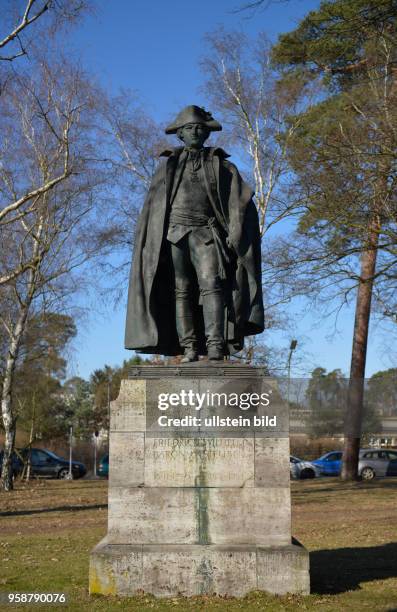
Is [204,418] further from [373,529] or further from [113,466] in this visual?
[373,529]

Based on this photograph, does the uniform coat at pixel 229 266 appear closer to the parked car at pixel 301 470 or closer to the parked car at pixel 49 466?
the parked car at pixel 301 470

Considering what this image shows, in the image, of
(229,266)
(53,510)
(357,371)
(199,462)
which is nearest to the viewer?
(199,462)

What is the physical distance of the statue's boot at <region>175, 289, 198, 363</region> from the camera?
783 centimetres

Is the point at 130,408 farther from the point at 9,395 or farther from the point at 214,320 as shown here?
the point at 9,395

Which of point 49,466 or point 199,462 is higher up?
point 199,462

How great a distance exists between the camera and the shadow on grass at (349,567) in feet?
24.7

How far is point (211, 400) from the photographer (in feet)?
23.9

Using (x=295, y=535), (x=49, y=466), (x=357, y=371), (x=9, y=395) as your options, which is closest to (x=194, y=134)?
(x=295, y=535)

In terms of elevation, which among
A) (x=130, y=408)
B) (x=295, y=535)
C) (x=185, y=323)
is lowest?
(x=295, y=535)

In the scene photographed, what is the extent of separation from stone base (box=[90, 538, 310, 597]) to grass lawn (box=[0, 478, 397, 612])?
11 cm

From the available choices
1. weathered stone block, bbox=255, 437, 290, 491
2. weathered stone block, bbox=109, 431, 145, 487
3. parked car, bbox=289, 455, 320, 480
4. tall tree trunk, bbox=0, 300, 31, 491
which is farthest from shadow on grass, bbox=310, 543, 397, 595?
parked car, bbox=289, 455, 320, 480

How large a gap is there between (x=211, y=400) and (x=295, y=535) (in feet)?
19.2

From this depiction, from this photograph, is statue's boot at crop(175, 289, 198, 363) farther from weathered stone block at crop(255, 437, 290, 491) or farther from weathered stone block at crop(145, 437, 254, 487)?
weathered stone block at crop(255, 437, 290, 491)

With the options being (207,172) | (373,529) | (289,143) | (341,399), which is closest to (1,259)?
(289,143)
